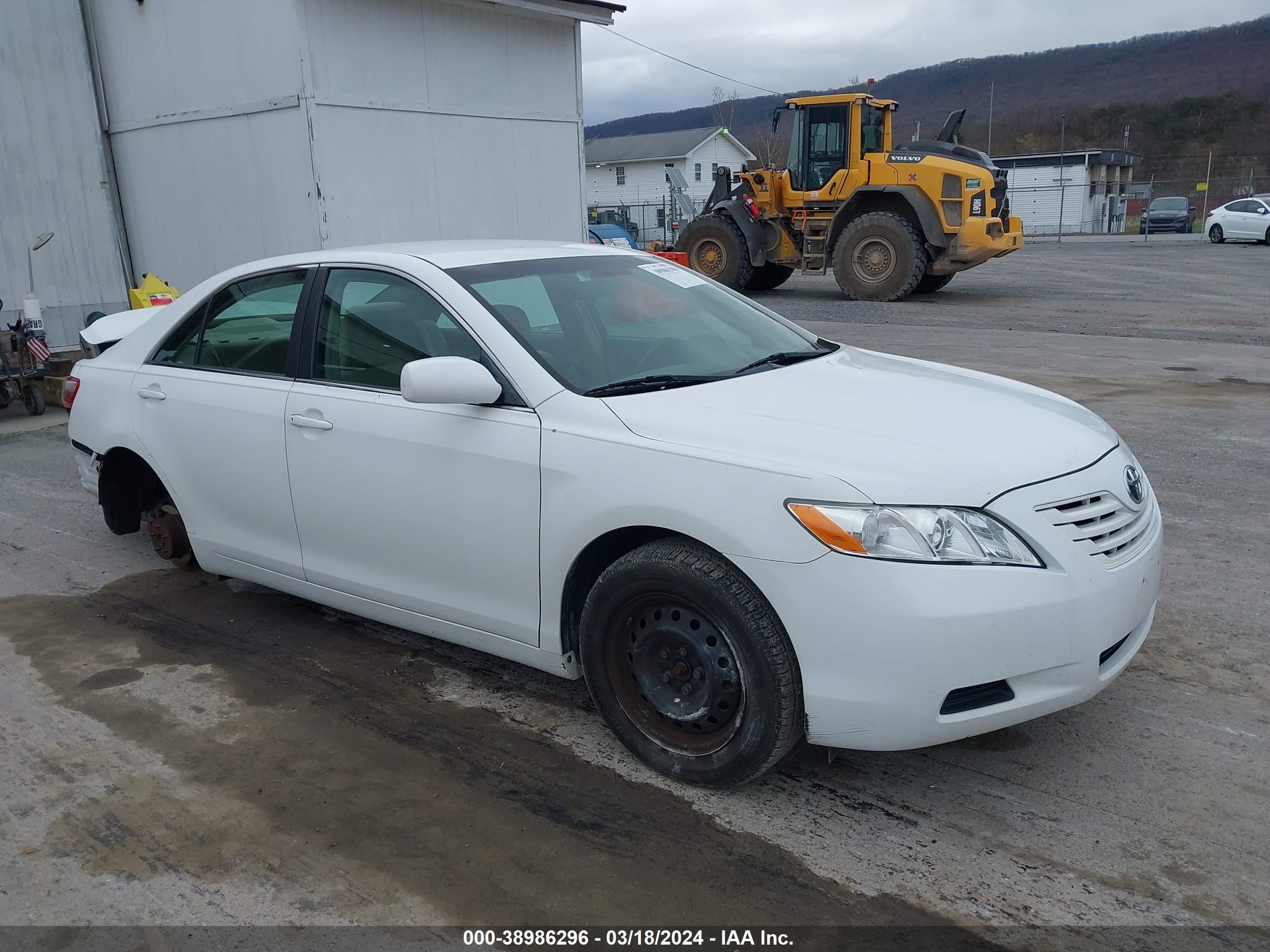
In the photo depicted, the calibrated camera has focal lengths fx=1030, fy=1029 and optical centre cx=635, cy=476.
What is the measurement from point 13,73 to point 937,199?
41.2 ft

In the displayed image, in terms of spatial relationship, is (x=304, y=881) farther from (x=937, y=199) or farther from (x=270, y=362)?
(x=937, y=199)

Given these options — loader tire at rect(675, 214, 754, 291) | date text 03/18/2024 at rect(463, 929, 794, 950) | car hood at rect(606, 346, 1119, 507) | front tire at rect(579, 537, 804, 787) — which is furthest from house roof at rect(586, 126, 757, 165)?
date text 03/18/2024 at rect(463, 929, 794, 950)

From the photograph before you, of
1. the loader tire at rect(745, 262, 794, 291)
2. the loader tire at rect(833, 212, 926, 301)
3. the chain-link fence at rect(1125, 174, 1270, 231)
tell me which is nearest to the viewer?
the loader tire at rect(833, 212, 926, 301)

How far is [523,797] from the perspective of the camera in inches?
126

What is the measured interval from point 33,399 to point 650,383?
336 inches

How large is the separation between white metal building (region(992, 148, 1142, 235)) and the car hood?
4728 centimetres

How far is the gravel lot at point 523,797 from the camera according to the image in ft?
8.83

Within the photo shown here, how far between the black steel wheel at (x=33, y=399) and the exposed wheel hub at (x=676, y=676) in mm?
8703

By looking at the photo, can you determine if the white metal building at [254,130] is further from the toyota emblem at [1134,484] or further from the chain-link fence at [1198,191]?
the chain-link fence at [1198,191]

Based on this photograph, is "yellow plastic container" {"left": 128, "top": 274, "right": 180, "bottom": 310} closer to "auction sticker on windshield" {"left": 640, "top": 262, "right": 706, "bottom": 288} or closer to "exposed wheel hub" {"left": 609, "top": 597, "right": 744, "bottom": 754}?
"auction sticker on windshield" {"left": 640, "top": 262, "right": 706, "bottom": 288}

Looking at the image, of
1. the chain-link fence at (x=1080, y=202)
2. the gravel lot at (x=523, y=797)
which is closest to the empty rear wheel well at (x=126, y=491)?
the gravel lot at (x=523, y=797)

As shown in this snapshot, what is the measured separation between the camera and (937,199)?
16328 millimetres

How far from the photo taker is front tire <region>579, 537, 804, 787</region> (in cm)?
288

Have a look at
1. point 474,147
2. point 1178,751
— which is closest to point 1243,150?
point 474,147
